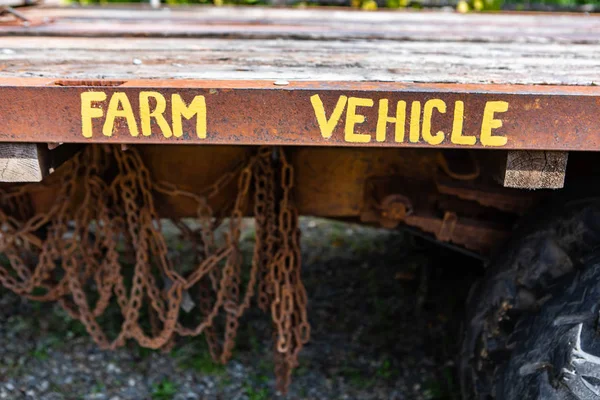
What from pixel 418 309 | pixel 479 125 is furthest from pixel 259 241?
pixel 418 309

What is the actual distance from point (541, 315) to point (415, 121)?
749 millimetres

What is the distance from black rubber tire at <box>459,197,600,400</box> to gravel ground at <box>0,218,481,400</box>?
0.83m

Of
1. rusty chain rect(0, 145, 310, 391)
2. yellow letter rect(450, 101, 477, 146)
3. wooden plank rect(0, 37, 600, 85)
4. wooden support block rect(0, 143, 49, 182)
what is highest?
wooden plank rect(0, 37, 600, 85)

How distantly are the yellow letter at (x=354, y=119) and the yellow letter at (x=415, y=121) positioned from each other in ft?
0.31

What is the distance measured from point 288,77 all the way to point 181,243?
2895 millimetres

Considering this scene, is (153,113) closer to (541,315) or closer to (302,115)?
(302,115)

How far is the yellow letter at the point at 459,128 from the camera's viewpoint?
148cm

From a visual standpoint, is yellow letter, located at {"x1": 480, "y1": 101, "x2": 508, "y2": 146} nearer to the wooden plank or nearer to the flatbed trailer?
the flatbed trailer

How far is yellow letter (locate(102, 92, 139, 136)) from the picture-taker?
1.48 metres

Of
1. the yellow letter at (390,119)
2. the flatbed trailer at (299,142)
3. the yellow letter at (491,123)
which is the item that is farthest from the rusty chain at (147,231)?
the yellow letter at (491,123)

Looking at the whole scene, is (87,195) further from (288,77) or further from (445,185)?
(445,185)

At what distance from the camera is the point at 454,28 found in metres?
3.23

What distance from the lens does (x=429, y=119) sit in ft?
4.88

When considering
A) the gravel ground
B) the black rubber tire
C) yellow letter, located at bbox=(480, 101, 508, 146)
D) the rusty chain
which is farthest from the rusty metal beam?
the gravel ground
